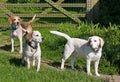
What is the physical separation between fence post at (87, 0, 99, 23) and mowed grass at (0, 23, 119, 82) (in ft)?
6.17

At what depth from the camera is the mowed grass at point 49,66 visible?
8.25 m

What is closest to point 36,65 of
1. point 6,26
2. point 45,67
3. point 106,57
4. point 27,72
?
point 45,67

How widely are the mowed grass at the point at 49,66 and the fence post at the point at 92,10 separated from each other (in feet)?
6.17

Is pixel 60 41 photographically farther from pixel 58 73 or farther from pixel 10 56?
pixel 58 73

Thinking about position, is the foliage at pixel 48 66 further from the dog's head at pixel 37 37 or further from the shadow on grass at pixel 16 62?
the dog's head at pixel 37 37

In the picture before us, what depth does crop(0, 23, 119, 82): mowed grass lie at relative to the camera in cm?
825

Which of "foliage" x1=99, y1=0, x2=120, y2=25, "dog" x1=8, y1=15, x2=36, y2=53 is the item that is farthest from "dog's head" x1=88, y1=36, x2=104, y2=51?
"foliage" x1=99, y1=0, x2=120, y2=25

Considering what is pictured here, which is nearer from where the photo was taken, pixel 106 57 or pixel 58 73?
pixel 58 73

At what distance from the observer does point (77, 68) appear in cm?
947

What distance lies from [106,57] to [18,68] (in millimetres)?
2043

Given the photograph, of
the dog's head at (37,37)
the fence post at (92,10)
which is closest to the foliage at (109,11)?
the fence post at (92,10)

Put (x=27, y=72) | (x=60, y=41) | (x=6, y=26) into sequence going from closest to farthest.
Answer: (x=27, y=72), (x=60, y=41), (x=6, y=26)

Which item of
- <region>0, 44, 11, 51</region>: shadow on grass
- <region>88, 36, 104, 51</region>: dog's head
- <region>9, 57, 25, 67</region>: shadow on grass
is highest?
<region>88, 36, 104, 51</region>: dog's head

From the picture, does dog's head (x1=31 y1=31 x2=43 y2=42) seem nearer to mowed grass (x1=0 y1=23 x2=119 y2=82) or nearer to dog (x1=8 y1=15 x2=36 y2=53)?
mowed grass (x1=0 y1=23 x2=119 y2=82)
